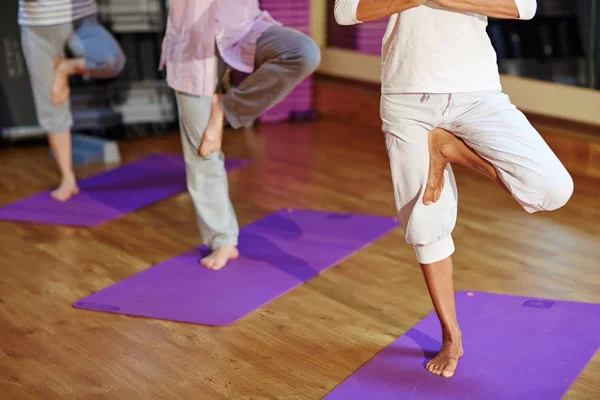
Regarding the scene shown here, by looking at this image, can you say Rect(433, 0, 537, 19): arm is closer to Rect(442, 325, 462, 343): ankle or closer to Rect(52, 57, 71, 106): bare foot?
Rect(442, 325, 462, 343): ankle

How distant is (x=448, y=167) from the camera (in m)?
2.35

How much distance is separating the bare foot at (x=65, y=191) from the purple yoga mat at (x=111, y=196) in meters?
0.03

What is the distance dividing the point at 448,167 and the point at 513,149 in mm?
273

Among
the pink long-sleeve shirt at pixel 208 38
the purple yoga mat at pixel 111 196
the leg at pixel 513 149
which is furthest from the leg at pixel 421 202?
the purple yoga mat at pixel 111 196

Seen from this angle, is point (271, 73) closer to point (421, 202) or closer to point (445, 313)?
point (421, 202)

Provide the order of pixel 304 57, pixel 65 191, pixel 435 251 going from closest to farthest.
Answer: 1. pixel 435 251
2. pixel 304 57
3. pixel 65 191

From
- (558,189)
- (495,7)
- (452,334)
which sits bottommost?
(452,334)

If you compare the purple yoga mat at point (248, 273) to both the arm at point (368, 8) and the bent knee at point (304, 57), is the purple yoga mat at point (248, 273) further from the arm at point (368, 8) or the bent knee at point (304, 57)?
the arm at point (368, 8)

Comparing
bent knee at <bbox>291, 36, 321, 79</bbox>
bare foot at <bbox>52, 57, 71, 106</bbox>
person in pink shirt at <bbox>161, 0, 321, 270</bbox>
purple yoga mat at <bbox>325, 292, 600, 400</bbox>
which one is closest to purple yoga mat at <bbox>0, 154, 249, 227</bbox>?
bare foot at <bbox>52, 57, 71, 106</bbox>

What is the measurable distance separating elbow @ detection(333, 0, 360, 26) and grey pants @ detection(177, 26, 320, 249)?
68cm

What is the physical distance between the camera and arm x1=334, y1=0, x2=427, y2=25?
2.06m

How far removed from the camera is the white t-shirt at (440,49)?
213 centimetres

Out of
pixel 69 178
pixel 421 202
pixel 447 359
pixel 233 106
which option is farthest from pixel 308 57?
pixel 69 178

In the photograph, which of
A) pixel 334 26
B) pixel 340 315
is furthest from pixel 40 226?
pixel 334 26
